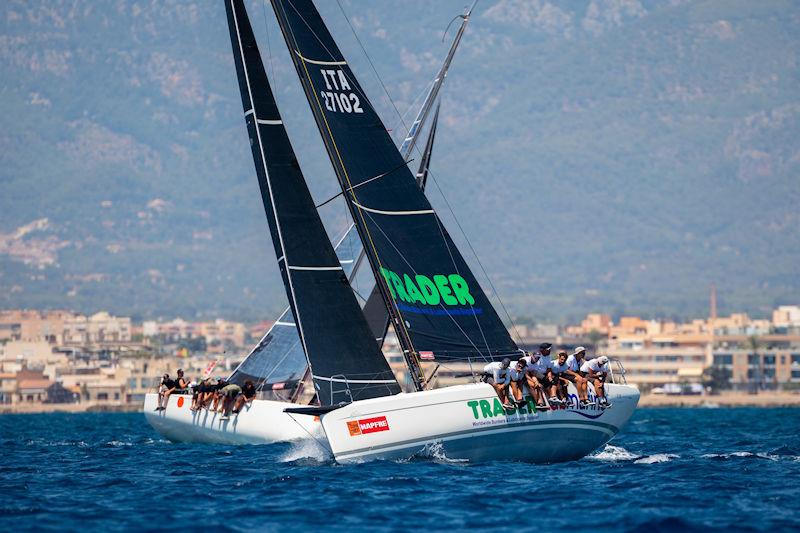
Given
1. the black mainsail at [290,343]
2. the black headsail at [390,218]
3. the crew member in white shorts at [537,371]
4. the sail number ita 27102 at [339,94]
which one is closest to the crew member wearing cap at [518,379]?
the crew member in white shorts at [537,371]

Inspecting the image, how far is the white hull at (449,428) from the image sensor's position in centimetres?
2750

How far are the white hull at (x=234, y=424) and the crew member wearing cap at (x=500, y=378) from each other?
6.15m

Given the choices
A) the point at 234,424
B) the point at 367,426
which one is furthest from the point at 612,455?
the point at 234,424

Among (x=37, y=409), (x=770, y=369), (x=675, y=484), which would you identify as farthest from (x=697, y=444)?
(x=770, y=369)

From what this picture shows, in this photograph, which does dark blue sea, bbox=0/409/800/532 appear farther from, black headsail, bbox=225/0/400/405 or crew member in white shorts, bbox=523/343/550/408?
black headsail, bbox=225/0/400/405

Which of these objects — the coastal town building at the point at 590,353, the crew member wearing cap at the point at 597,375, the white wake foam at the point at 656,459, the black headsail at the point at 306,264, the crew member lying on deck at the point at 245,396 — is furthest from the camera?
the coastal town building at the point at 590,353

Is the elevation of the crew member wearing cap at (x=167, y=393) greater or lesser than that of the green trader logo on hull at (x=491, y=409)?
greater

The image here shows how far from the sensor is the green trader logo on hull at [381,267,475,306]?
95.5 ft

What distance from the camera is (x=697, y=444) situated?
4175 centimetres

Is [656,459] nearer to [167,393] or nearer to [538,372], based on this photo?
[538,372]

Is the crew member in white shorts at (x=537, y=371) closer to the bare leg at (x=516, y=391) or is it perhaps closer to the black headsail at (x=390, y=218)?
the bare leg at (x=516, y=391)

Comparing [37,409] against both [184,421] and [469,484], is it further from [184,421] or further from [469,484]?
[469,484]

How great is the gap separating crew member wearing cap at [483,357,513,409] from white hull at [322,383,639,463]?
0.36ft

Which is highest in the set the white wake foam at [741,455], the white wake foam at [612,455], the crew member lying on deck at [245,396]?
the crew member lying on deck at [245,396]
